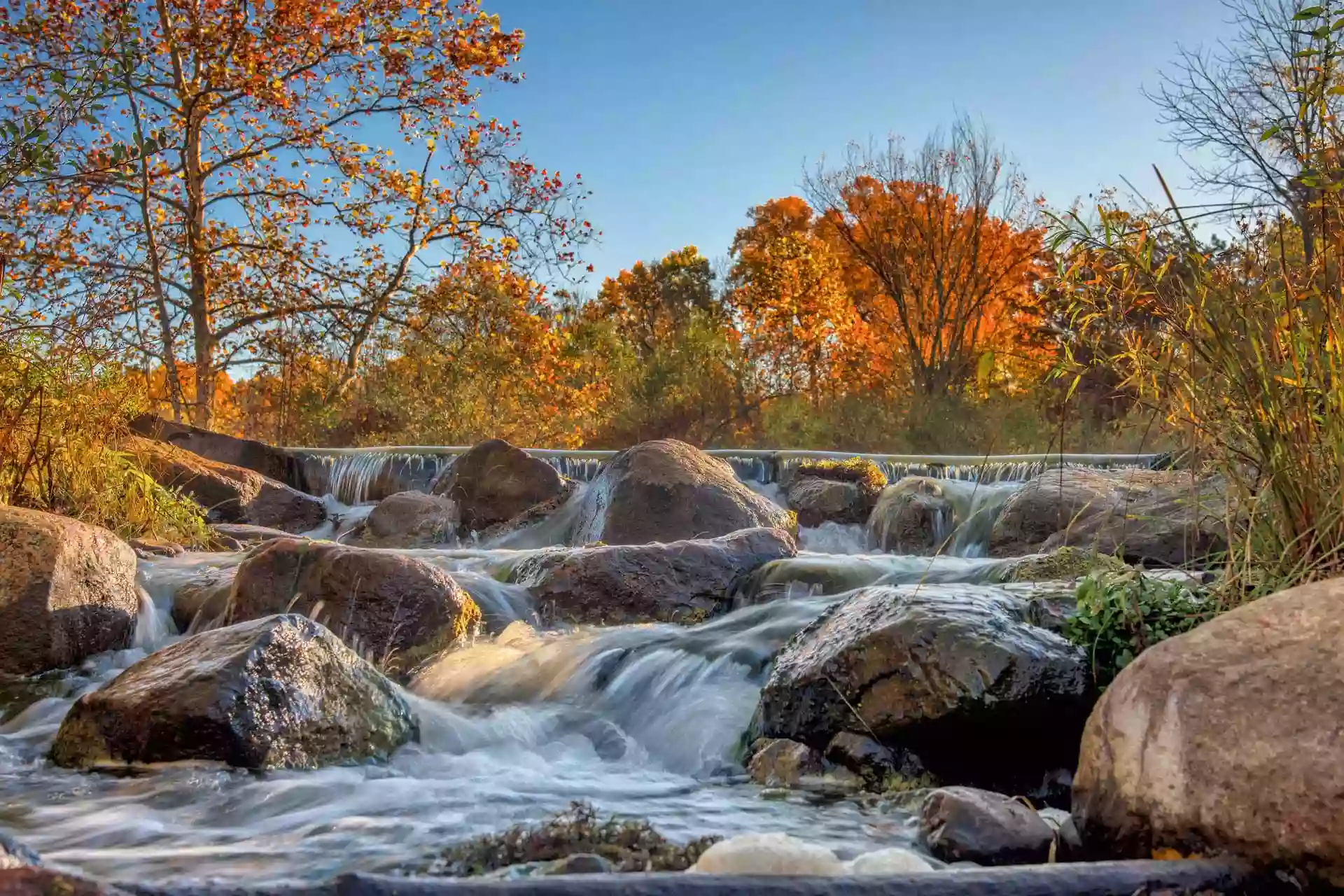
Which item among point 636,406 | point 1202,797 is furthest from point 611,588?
point 636,406

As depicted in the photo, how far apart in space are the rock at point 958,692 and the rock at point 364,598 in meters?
2.43

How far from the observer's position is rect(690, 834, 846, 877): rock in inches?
91.7

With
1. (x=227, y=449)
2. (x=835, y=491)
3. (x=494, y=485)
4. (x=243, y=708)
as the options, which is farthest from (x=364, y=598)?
(x=227, y=449)

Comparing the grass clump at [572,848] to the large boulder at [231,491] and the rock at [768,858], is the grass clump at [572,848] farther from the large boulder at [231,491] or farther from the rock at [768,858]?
the large boulder at [231,491]

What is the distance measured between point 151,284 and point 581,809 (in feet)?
47.5

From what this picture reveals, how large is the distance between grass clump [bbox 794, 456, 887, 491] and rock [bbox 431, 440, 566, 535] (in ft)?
10.3

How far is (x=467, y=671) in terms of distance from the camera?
207 inches

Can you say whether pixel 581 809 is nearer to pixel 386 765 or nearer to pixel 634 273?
pixel 386 765

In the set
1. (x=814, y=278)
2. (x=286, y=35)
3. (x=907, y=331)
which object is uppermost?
(x=286, y=35)

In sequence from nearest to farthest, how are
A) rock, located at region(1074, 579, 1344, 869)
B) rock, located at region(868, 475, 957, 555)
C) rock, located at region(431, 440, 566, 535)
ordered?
rock, located at region(1074, 579, 1344, 869), rock, located at region(868, 475, 957, 555), rock, located at region(431, 440, 566, 535)

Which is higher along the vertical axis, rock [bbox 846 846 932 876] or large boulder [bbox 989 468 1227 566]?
large boulder [bbox 989 468 1227 566]

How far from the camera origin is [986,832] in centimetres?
283

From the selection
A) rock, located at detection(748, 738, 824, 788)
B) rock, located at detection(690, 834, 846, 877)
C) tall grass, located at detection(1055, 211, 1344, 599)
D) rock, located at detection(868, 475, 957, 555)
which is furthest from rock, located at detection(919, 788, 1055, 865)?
rock, located at detection(868, 475, 957, 555)

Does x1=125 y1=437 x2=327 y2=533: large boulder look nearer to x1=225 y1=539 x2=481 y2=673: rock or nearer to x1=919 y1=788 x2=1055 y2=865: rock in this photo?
x1=225 y1=539 x2=481 y2=673: rock
